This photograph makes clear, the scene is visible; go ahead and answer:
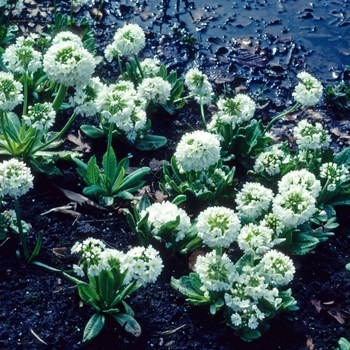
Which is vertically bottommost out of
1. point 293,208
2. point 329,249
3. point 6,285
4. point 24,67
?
point 329,249

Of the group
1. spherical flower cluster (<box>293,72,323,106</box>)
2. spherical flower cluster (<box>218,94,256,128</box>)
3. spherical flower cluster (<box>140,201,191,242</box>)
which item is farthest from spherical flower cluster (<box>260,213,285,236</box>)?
spherical flower cluster (<box>293,72,323,106</box>)

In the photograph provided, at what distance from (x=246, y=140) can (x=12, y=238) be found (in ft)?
6.87

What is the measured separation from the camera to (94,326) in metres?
3.35

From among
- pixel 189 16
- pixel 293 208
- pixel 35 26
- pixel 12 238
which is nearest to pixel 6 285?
pixel 12 238

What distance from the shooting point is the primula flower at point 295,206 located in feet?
11.9

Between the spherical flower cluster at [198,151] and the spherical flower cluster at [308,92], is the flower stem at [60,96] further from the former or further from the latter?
the spherical flower cluster at [308,92]

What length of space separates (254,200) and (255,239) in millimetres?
368

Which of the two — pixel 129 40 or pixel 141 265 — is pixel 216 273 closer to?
pixel 141 265

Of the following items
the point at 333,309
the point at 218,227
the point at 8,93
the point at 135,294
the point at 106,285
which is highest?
the point at 8,93

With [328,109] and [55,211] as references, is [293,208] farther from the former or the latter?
[328,109]

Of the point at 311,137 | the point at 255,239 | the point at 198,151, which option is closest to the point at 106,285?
the point at 255,239

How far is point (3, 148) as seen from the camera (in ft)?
14.1

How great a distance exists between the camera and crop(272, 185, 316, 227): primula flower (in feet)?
11.9

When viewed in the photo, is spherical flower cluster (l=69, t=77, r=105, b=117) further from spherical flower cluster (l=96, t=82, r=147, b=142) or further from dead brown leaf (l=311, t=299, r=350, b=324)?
dead brown leaf (l=311, t=299, r=350, b=324)
